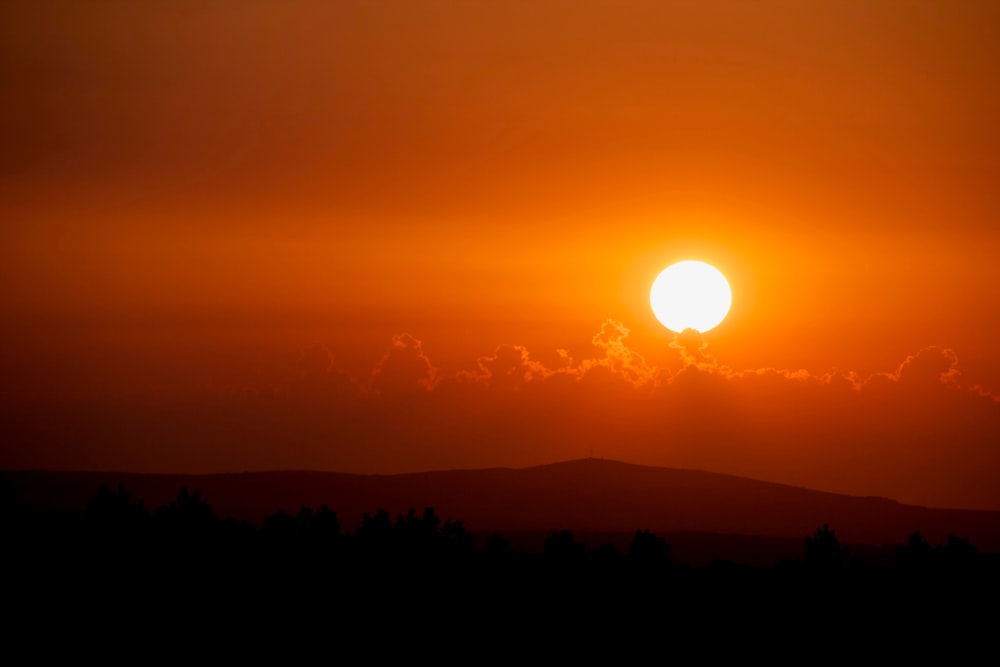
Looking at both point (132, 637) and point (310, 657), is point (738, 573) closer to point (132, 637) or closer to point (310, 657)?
point (310, 657)

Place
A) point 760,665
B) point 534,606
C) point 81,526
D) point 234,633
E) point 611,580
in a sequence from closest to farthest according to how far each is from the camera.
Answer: point 760,665
point 234,633
point 534,606
point 611,580
point 81,526

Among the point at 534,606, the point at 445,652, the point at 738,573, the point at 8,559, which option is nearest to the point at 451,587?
the point at 534,606

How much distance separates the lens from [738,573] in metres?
145

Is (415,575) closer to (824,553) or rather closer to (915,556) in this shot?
(824,553)

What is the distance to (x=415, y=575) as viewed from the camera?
14200 centimetres

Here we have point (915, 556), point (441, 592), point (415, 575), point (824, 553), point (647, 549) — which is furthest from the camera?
point (915, 556)

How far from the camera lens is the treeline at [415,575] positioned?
12925 cm

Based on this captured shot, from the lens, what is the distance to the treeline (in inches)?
5089

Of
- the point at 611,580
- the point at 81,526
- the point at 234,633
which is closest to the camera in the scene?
the point at 234,633

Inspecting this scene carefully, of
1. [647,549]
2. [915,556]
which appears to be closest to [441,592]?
[647,549]

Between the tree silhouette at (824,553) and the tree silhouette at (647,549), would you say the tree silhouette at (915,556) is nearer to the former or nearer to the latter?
the tree silhouette at (824,553)

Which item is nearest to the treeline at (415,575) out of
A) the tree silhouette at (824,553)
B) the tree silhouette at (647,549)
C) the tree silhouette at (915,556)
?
the tree silhouette at (824,553)

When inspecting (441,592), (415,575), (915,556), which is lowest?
(441,592)

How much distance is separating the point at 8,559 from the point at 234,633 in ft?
127
